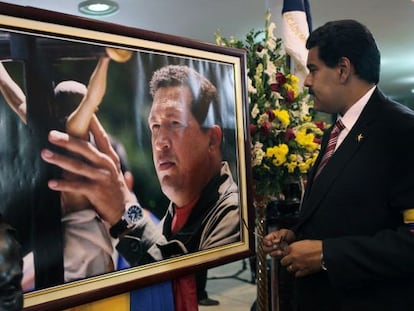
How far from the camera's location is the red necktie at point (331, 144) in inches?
50.2

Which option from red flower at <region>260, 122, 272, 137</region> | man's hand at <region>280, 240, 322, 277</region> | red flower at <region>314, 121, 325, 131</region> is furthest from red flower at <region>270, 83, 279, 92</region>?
man's hand at <region>280, 240, 322, 277</region>

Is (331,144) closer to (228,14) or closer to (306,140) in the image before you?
(306,140)

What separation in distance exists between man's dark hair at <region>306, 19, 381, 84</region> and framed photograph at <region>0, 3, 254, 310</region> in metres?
0.36

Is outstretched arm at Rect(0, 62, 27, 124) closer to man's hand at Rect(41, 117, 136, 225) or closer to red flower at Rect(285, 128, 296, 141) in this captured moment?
man's hand at Rect(41, 117, 136, 225)

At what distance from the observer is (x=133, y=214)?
1210 mm

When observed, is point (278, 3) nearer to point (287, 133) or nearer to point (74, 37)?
point (287, 133)

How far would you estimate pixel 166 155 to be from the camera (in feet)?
4.23

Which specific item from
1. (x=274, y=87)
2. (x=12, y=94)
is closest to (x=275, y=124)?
(x=274, y=87)

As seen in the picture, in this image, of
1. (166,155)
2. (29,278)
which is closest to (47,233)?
(29,278)

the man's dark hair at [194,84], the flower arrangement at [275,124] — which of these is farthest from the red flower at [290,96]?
the man's dark hair at [194,84]

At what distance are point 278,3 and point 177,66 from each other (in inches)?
55.2

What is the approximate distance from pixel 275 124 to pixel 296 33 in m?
0.63

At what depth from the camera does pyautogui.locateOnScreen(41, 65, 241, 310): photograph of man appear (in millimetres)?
1129

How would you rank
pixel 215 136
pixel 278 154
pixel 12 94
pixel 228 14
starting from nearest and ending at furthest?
1. pixel 12 94
2. pixel 215 136
3. pixel 278 154
4. pixel 228 14
